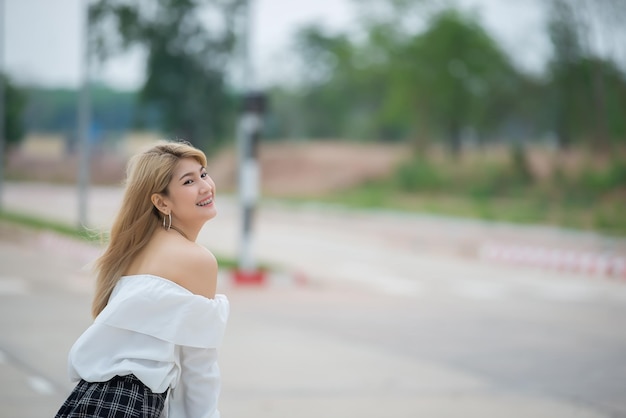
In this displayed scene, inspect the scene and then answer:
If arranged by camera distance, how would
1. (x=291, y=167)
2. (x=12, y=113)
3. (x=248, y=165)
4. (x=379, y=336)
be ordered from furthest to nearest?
(x=291, y=167)
(x=12, y=113)
(x=248, y=165)
(x=379, y=336)

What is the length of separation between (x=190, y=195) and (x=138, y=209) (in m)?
0.19

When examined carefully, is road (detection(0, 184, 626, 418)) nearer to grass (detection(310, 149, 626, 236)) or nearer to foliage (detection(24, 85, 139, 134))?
foliage (detection(24, 85, 139, 134))

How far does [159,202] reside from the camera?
3047mm

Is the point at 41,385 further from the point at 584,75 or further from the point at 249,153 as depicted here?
the point at 584,75

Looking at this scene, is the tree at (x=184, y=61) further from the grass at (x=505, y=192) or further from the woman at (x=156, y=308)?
the woman at (x=156, y=308)

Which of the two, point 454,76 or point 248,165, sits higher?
point 454,76

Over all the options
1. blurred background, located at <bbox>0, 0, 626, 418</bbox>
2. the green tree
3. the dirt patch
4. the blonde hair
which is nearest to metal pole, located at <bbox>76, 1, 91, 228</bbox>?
blurred background, located at <bbox>0, 0, 626, 418</bbox>

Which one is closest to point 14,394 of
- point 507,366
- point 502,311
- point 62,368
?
point 62,368

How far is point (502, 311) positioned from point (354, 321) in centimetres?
241

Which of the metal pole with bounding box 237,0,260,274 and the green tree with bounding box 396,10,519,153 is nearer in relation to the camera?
the metal pole with bounding box 237,0,260,274

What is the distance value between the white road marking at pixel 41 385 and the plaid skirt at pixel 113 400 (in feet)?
13.4

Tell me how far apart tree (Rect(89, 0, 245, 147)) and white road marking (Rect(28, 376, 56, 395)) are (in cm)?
3648

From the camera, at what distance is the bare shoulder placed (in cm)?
294

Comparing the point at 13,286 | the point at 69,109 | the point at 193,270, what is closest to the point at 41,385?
the point at 193,270
